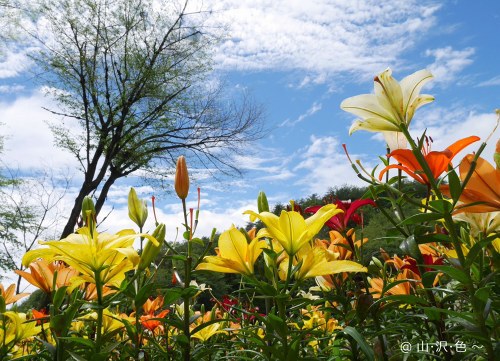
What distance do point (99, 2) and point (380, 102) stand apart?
1200 cm

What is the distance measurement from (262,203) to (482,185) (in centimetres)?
32

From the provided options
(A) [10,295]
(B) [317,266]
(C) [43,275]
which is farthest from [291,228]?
(A) [10,295]

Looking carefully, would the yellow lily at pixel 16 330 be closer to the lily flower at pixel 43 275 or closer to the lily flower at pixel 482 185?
the lily flower at pixel 43 275

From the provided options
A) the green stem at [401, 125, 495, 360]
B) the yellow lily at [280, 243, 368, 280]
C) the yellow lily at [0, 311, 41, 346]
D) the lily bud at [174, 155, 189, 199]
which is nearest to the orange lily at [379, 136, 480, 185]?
the green stem at [401, 125, 495, 360]

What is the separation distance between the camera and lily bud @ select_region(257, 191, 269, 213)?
0.70m

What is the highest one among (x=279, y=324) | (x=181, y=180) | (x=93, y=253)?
(x=181, y=180)

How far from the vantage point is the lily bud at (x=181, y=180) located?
70 centimetres

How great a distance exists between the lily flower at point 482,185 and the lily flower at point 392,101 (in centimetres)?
13

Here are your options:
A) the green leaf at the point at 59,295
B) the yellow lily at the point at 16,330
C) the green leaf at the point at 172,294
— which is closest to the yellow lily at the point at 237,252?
the green leaf at the point at 172,294

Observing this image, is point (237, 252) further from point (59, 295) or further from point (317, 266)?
point (59, 295)

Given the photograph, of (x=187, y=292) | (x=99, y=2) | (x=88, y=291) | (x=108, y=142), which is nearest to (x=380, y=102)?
(x=187, y=292)

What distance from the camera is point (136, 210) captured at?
76 cm

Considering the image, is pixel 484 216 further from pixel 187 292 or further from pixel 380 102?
pixel 187 292

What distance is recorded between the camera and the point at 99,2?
36.3 ft
